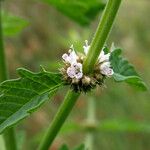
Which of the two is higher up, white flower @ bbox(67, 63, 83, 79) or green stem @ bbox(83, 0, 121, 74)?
green stem @ bbox(83, 0, 121, 74)

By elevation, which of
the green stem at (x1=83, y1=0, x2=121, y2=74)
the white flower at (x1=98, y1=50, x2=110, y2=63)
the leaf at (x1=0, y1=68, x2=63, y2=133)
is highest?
the green stem at (x1=83, y1=0, x2=121, y2=74)

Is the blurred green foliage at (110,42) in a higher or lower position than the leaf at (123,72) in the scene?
lower

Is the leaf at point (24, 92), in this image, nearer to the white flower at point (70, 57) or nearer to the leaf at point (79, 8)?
the white flower at point (70, 57)

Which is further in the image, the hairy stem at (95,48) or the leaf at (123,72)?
the leaf at (123,72)

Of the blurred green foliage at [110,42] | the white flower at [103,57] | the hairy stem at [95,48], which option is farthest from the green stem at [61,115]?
the blurred green foliage at [110,42]

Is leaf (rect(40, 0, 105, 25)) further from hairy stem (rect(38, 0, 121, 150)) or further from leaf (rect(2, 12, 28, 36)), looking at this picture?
hairy stem (rect(38, 0, 121, 150))

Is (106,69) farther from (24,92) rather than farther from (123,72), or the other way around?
(24,92)

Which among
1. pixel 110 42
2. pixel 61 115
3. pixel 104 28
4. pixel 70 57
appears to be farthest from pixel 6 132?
pixel 110 42

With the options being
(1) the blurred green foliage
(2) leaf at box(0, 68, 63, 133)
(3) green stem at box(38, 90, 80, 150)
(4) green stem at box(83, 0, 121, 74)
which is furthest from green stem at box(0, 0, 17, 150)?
(1) the blurred green foliage
